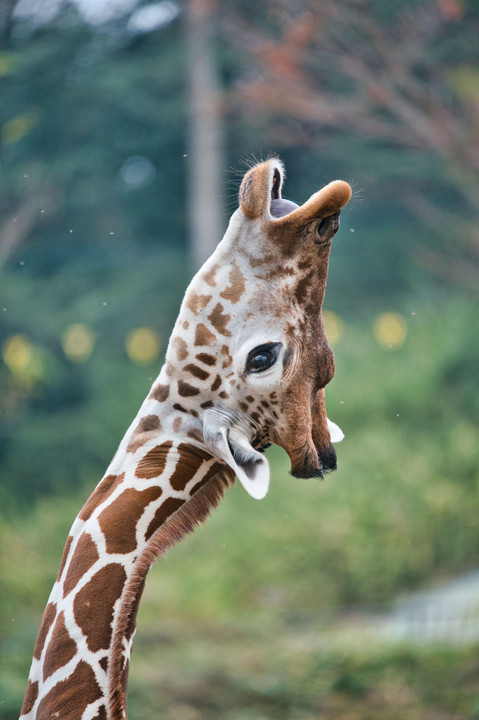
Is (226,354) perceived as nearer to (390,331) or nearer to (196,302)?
(196,302)

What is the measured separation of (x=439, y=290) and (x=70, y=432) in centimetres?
334

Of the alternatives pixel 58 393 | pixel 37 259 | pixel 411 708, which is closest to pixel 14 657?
pixel 411 708

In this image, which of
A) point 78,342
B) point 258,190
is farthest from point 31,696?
point 78,342

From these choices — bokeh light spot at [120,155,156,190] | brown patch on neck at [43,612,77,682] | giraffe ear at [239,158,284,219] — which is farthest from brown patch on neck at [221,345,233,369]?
bokeh light spot at [120,155,156,190]

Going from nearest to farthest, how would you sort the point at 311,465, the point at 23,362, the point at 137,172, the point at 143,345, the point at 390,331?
the point at 311,465 < the point at 23,362 < the point at 390,331 < the point at 143,345 < the point at 137,172

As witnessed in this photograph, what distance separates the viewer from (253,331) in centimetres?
132

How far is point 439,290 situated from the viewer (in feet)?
24.1

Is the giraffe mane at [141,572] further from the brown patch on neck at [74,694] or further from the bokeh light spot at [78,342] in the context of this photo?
the bokeh light spot at [78,342]

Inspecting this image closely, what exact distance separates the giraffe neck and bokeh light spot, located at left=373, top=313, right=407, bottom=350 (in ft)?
18.1

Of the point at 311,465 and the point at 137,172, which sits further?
the point at 137,172

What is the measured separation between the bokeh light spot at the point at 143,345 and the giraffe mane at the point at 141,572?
585cm

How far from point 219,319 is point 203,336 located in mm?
37

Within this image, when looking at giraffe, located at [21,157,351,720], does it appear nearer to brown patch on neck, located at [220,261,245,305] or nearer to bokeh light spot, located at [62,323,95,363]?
brown patch on neck, located at [220,261,245,305]

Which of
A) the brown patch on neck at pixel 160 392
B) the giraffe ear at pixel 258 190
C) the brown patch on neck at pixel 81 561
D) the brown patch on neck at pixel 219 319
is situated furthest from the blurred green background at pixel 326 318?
the giraffe ear at pixel 258 190
